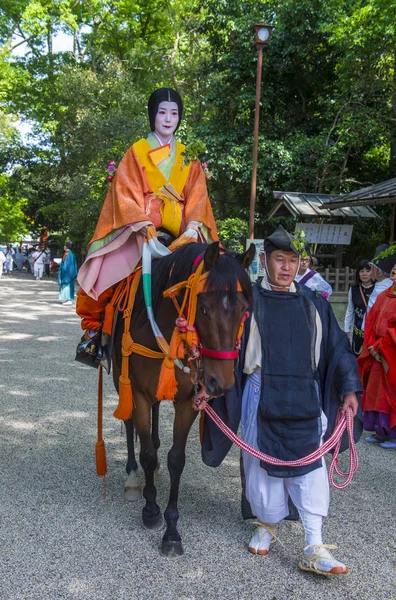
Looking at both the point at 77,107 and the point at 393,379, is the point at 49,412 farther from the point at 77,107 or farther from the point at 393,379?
the point at 77,107

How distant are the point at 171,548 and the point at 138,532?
345 mm

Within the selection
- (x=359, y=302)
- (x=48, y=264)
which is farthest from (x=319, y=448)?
(x=48, y=264)

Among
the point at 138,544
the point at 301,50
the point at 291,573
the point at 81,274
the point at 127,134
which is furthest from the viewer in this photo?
the point at 127,134

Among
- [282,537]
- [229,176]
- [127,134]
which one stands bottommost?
[282,537]

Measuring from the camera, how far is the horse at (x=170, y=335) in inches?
106

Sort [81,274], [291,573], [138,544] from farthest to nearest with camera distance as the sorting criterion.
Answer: [81,274], [138,544], [291,573]

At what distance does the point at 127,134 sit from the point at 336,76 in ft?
25.3

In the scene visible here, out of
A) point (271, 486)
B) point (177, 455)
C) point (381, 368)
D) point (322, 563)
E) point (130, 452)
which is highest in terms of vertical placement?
point (381, 368)

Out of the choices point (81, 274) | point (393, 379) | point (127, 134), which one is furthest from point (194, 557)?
point (127, 134)

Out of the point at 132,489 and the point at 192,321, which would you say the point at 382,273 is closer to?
the point at 132,489

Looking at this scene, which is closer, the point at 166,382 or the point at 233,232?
the point at 166,382

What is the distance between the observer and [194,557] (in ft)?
10.5

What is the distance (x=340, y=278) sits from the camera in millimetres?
14172

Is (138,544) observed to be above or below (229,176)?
below
